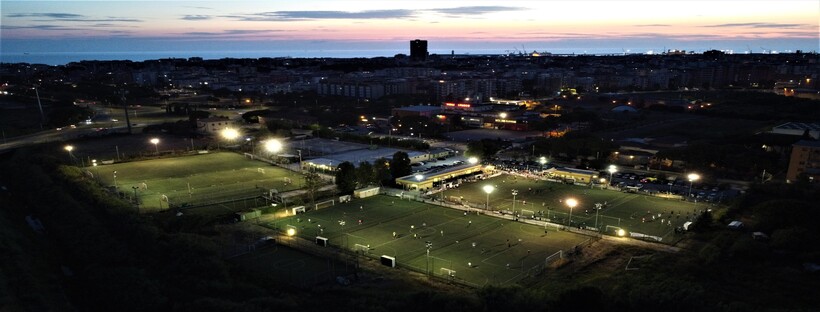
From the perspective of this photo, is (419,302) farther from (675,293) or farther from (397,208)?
(397,208)

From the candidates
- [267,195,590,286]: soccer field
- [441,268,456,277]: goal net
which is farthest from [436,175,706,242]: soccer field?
[441,268,456,277]: goal net

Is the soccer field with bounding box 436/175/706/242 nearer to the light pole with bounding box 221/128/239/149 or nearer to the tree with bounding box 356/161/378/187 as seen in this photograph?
the tree with bounding box 356/161/378/187

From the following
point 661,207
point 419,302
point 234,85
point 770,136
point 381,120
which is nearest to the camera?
point 419,302

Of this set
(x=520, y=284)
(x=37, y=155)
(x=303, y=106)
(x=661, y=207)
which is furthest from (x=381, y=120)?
(x=520, y=284)

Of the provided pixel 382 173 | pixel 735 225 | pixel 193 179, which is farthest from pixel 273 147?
pixel 735 225

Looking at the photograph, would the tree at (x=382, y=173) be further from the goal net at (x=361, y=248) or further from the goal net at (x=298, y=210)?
the goal net at (x=361, y=248)
